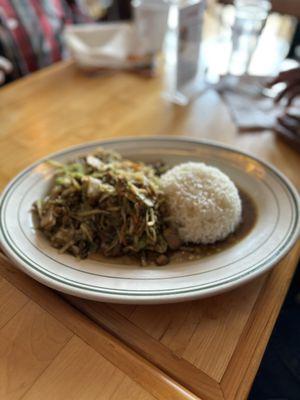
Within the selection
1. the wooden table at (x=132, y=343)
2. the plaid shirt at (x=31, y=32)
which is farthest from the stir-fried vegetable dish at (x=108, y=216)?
the plaid shirt at (x=31, y=32)

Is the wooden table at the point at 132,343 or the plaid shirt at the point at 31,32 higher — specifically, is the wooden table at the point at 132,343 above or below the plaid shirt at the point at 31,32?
below

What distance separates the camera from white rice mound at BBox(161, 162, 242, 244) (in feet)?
2.55

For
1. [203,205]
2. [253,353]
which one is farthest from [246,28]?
[253,353]

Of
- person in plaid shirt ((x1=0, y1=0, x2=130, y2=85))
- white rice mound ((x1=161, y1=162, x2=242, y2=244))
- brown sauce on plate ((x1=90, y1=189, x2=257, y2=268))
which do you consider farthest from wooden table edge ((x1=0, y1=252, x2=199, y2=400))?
person in plaid shirt ((x1=0, y1=0, x2=130, y2=85))

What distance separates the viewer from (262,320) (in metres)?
0.65

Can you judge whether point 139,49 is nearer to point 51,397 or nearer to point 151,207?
point 151,207

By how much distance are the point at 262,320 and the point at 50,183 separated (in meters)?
0.59

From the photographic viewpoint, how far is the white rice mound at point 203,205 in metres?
0.78

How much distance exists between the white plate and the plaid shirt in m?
1.26

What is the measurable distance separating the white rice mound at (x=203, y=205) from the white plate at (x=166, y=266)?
0.19 ft

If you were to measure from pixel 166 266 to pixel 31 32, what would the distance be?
1786mm

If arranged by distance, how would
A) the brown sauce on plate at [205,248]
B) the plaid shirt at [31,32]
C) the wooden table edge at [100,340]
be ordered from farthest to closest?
the plaid shirt at [31,32]
the brown sauce on plate at [205,248]
the wooden table edge at [100,340]

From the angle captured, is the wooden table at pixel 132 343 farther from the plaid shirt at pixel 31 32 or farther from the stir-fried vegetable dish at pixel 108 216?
the plaid shirt at pixel 31 32

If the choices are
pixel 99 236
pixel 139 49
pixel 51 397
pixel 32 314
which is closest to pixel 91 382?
pixel 51 397
